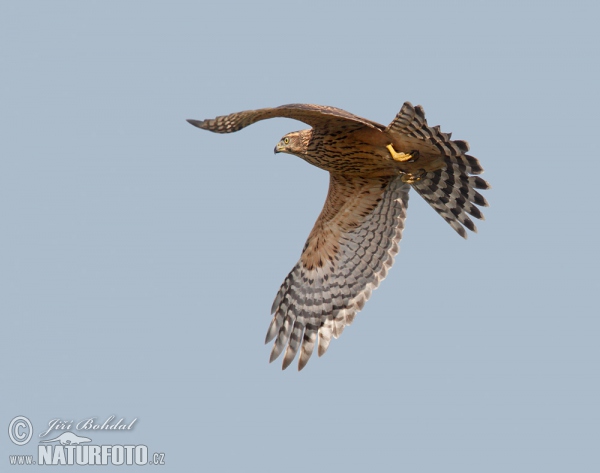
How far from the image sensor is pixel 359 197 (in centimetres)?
1373

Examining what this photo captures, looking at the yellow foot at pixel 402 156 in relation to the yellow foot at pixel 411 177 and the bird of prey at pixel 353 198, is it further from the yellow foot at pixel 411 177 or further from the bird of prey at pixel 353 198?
the yellow foot at pixel 411 177

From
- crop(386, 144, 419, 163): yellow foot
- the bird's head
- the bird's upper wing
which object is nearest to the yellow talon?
crop(386, 144, 419, 163): yellow foot

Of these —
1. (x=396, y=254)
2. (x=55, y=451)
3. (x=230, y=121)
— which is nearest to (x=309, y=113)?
(x=230, y=121)

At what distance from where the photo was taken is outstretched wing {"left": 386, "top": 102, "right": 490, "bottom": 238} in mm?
11852

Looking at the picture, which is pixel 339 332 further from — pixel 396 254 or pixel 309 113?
pixel 309 113

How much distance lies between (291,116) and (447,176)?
217 centimetres

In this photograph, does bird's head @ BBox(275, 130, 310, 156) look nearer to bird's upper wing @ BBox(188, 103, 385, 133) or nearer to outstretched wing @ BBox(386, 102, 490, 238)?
bird's upper wing @ BBox(188, 103, 385, 133)

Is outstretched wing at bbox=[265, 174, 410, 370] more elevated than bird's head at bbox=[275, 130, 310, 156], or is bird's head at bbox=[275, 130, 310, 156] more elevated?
bird's head at bbox=[275, 130, 310, 156]

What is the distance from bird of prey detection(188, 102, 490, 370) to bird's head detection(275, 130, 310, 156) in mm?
11

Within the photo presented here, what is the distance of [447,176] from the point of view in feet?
42.5

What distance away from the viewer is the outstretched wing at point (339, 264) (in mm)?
13766

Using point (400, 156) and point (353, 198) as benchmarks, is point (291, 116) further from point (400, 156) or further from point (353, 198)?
point (353, 198)

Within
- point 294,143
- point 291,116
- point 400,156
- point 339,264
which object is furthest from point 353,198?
point 291,116

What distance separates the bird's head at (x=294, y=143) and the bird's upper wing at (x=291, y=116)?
597 mm
